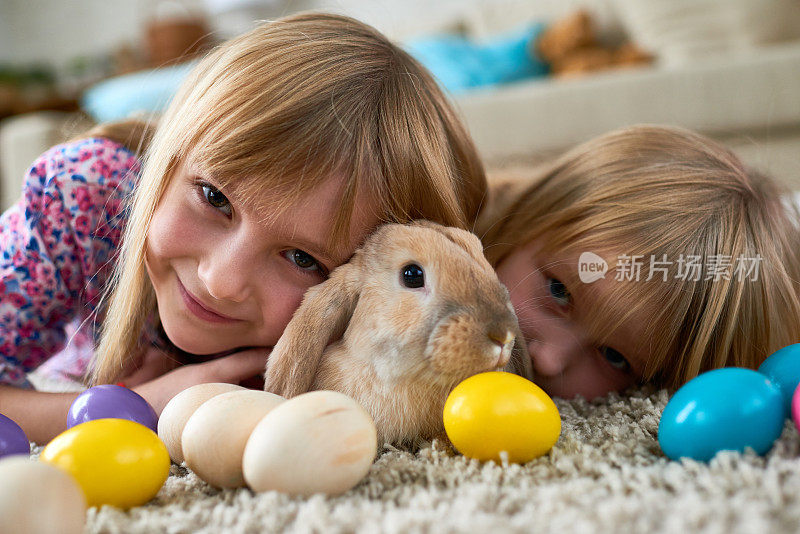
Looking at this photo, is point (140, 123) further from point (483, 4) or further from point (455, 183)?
point (483, 4)

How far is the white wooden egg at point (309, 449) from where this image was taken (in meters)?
0.60

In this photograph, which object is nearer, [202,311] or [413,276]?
[413,276]

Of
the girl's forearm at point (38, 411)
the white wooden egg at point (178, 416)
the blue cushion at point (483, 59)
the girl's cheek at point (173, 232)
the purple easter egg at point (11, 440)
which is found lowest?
the girl's forearm at point (38, 411)

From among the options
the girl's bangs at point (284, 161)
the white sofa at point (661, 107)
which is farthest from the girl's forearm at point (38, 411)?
the white sofa at point (661, 107)

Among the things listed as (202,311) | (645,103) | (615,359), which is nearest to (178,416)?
(202,311)

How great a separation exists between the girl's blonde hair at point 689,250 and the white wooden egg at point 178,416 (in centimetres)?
54

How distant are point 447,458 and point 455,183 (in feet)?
1.40

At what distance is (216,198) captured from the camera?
0.91 meters

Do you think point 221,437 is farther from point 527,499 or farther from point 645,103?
point 645,103

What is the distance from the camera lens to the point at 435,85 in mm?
1034

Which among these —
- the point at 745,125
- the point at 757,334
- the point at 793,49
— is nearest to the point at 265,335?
the point at 757,334

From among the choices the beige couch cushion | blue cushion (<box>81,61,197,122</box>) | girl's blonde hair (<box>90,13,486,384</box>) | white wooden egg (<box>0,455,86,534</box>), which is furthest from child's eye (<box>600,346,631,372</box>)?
blue cushion (<box>81,61,197,122</box>)

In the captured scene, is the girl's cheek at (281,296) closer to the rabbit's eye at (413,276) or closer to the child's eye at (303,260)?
the child's eye at (303,260)

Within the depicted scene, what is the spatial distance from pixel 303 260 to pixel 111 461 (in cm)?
36
